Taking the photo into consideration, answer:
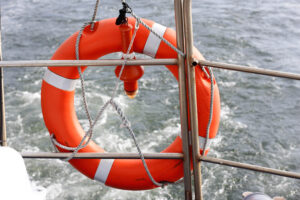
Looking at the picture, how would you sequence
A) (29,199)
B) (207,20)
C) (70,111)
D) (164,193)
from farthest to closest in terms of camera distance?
(207,20), (164,193), (70,111), (29,199)

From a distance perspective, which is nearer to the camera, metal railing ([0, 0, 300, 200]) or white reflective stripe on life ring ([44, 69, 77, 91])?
metal railing ([0, 0, 300, 200])

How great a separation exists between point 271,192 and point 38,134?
2591mm

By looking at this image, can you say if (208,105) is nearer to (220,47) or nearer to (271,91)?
(271,91)

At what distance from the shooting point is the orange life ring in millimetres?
1585

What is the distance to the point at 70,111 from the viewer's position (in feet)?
5.82

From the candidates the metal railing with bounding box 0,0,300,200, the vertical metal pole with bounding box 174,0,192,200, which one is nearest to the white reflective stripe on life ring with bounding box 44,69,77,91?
the metal railing with bounding box 0,0,300,200

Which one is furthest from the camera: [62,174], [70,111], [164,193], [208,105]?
[62,174]

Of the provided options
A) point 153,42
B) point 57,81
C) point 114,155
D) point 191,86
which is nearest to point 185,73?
point 191,86

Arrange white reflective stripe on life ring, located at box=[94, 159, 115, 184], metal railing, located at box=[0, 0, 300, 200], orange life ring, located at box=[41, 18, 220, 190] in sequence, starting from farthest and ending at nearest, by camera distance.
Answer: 1. white reflective stripe on life ring, located at box=[94, 159, 115, 184]
2. orange life ring, located at box=[41, 18, 220, 190]
3. metal railing, located at box=[0, 0, 300, 200]

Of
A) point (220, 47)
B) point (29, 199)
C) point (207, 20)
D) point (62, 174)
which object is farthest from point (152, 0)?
point (29, 199)

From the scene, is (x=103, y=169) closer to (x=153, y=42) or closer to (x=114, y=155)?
(x=114, y=155)

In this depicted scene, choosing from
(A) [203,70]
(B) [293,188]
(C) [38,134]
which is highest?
(A) [203,70]

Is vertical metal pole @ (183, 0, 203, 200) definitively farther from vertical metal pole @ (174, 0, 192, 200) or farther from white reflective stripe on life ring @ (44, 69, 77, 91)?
white reflective stripe on life ring @ (44, 69, 77, 91)

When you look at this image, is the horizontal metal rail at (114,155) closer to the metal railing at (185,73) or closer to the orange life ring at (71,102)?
the metal railing at (185,73)
